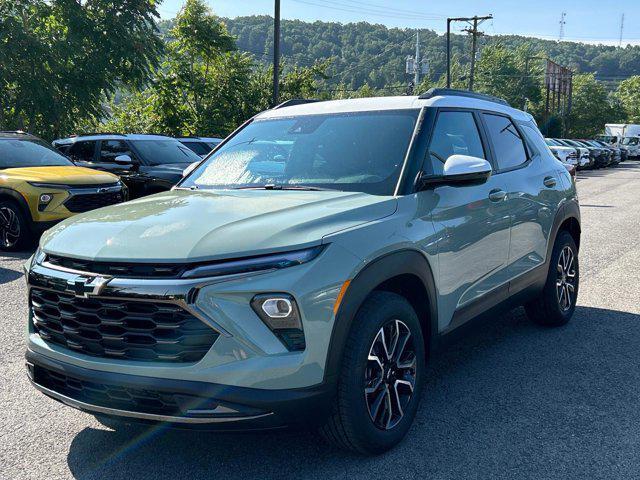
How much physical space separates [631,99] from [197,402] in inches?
4422

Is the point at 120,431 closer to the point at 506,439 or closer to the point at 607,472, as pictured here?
the point at 506,439

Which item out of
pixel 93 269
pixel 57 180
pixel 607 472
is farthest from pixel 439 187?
pixel 57 180

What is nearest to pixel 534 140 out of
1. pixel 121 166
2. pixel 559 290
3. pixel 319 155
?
pixel 559 290

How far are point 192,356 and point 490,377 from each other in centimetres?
241

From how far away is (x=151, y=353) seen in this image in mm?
2711

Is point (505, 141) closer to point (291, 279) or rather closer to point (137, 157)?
point (291, 279)

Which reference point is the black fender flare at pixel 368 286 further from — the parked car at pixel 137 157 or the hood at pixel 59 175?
the parked car at pixel 137 157

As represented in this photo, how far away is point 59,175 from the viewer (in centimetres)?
934

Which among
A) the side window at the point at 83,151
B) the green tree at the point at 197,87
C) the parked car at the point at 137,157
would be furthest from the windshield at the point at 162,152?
the green tree at the point at 197,87

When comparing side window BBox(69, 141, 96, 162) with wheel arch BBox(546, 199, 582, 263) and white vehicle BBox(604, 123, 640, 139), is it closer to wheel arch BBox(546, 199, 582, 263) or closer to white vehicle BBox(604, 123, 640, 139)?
wheel arch BBox(546, 199, 582, 263)

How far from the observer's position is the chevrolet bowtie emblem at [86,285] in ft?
8.97

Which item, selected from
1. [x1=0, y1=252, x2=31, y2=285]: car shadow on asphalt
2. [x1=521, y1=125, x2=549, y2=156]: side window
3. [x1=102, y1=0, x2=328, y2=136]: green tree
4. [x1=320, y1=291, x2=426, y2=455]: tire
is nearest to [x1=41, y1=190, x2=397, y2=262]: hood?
[x1=320, y1=291, x2=426, y2=455]: tire

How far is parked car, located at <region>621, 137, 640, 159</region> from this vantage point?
186 ft

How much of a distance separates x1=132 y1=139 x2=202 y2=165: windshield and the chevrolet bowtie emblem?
9183mm
